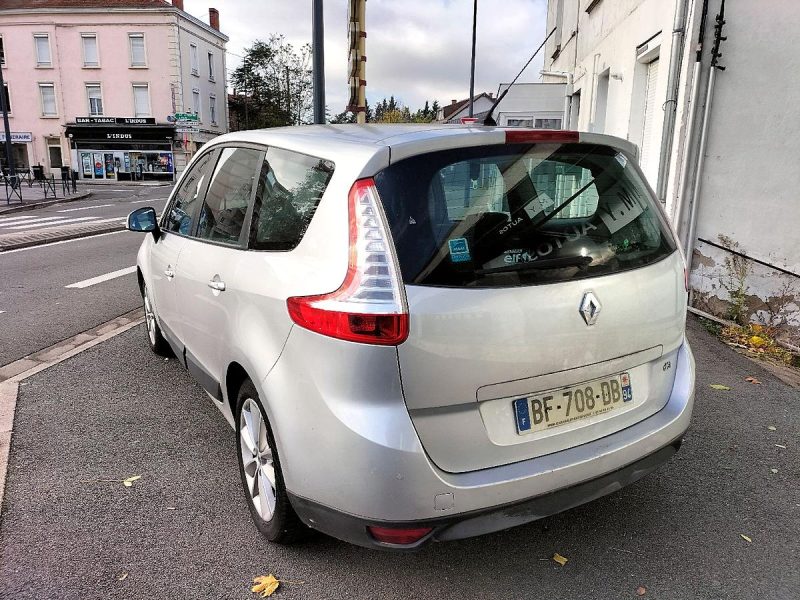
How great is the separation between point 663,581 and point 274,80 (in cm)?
5535

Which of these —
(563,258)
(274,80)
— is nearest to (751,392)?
(563,258)

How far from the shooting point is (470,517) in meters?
2.09

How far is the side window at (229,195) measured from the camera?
296cm

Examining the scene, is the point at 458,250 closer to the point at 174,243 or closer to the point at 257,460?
the point at 257,460

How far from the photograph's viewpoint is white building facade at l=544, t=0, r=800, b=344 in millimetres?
5836

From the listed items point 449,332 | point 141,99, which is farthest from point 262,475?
point 141,99

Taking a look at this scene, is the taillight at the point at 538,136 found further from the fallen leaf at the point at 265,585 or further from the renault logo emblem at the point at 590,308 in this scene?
the fallen leaf at the point at 265,585

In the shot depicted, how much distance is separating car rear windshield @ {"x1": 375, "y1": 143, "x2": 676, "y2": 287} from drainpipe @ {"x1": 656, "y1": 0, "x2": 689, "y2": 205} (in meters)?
4.22

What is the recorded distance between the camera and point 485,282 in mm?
2113

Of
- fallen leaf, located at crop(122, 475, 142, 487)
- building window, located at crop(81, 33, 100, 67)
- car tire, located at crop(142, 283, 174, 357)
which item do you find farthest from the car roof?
building window, located at crop(81, 33, 100, 67)

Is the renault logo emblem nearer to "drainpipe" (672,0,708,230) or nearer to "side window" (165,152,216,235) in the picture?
"side window" (165,152,216,235)

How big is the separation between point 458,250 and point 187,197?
242cm

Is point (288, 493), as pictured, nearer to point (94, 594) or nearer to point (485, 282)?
point (94, 594)

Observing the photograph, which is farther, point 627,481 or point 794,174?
point 794,174
